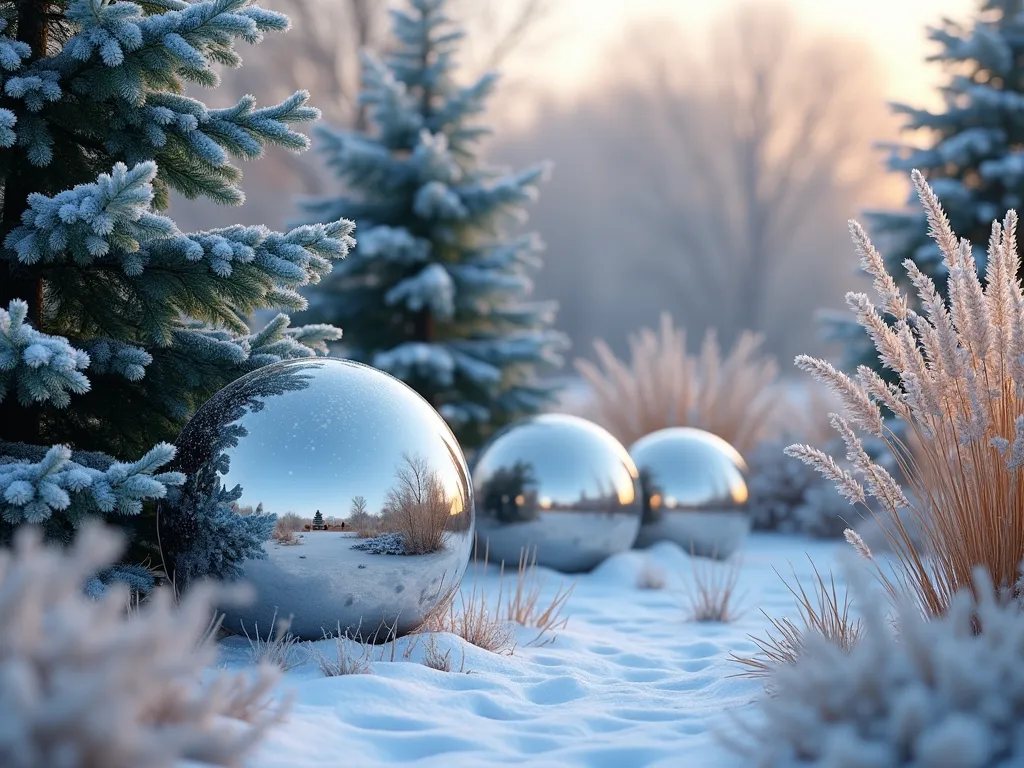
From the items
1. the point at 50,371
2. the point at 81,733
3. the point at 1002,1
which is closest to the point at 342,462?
the point at 50,371

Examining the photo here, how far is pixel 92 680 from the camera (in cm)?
183

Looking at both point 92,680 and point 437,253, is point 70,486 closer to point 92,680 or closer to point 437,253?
point 92,680

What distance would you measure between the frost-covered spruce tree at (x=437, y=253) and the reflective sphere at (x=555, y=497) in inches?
67.0

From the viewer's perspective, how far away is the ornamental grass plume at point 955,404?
10.4ft

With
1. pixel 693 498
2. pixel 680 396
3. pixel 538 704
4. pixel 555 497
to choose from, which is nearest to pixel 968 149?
pixel 680 396

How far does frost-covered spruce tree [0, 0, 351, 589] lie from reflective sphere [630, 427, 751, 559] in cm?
331

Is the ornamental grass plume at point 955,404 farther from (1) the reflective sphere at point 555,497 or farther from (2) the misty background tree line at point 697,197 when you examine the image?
(2) the misty background tree line at point 697,197

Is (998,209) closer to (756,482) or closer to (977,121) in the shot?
(977,121)

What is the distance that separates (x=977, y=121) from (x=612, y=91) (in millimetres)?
24934

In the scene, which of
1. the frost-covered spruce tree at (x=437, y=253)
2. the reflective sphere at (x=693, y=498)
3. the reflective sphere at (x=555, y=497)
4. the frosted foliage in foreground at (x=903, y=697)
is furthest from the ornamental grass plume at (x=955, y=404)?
the frost-covered spruce tree at (x=437, y=253)

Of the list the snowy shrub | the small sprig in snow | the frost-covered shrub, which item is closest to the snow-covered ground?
the small sprig in snow

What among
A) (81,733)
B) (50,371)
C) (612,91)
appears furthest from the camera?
(612,91)

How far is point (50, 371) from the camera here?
321 centimetres

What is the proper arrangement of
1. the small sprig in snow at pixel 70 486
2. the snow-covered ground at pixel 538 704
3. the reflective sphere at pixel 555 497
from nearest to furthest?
the snow-covered ground at pixel 538 704 < the small sprig in snow at pixel 70 486 < the reflective sphere at pixel 555 497
